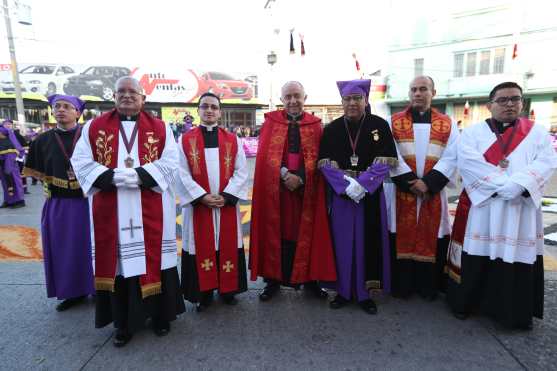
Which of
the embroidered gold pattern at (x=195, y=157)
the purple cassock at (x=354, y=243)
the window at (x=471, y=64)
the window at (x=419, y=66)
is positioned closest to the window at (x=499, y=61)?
the window at (x=471, y=64)

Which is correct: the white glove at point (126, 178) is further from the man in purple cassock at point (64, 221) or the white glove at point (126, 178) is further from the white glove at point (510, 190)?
the white glove at point (510, 190)

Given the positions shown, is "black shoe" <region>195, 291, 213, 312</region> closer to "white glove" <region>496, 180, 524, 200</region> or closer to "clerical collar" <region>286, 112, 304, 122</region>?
"clerical collar" <region>286, 112, 304, 122</region>

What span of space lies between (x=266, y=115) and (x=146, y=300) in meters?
2.03

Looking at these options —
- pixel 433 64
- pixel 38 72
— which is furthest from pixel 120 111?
pixel 38 72

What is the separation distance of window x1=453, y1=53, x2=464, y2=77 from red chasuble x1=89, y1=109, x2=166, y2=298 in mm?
24816

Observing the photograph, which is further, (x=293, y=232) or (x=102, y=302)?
(x=293, y=232)

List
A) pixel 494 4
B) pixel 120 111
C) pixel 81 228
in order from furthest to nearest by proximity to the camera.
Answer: pixel 494 4, pixel 81 228, pixel 120 111

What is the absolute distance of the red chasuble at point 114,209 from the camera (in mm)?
2590

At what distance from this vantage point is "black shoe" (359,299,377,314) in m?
3.07

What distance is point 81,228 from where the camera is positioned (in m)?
3.11

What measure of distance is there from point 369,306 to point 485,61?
948 inches

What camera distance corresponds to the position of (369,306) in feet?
10.2

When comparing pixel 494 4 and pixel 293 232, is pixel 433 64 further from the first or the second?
pixel 293 232

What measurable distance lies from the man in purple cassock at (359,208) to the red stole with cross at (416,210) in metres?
0.25
